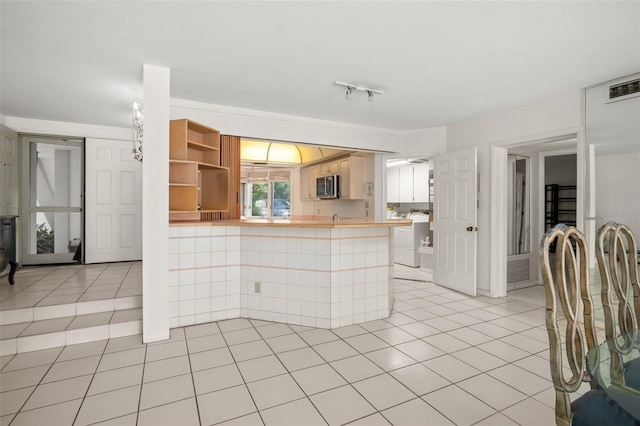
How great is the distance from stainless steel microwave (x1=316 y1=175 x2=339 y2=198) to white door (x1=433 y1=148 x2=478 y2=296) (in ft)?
6.58

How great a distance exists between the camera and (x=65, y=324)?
3039mm

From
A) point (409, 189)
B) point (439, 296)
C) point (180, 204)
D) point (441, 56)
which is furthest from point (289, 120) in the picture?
point (409, 189)

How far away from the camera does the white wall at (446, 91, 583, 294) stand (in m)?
3.63

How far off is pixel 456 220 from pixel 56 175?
→ 6.34m

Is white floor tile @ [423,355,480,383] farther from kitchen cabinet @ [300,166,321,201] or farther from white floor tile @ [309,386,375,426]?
kitchen cabinet @ [300,166,321,201]

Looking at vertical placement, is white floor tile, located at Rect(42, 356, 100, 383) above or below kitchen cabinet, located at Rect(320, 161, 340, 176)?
below

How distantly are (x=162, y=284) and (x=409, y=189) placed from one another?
574cm

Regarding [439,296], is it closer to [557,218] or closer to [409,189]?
[409,189]

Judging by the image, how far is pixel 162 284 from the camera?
3004 millimetres

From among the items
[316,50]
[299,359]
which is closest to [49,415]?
[299,359]

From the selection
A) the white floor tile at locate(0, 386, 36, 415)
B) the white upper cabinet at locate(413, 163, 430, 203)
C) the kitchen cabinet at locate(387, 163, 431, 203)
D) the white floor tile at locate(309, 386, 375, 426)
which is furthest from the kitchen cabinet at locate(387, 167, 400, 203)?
the white floor tile at locate(0, 386, 36, 415)

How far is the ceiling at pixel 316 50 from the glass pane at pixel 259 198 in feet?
15.9

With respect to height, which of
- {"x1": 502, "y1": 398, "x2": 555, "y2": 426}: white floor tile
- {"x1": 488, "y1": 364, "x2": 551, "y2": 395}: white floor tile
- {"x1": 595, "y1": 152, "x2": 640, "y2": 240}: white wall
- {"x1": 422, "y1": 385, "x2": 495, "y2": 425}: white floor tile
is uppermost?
{"x1": 595, "y1": 152, "x2": 640, "y2": 240}: white wall

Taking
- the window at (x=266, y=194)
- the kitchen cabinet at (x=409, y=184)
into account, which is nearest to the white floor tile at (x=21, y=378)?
the kitchen cabinet at (x=409, y=184)
